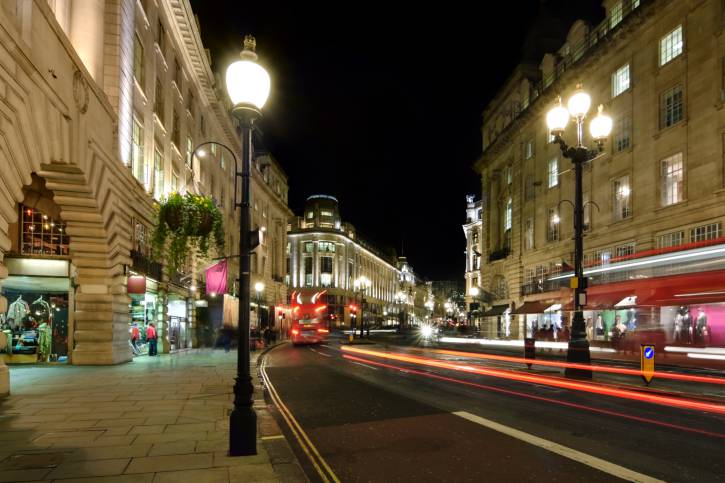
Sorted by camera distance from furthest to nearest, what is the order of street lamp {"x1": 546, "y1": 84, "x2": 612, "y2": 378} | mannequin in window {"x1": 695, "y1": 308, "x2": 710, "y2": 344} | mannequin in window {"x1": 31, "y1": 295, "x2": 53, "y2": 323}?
mannequin in window {"x1": 695, "y1": 308, "x2": 710, "y2": 344} < mannequin in window {"x1": 31, "y1": 295, "x2": 53, "y2": 323} < street lamp {"x1": 546, "y1": 84, "x2": 612, "y2": 378}

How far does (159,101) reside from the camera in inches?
1045

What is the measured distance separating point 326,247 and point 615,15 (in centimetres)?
7350

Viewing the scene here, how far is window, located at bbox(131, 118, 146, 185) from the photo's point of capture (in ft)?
72.0

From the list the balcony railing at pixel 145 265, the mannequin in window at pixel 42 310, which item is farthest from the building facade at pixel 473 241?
the mannequin in window at pixel 42 310

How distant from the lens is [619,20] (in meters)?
30.4

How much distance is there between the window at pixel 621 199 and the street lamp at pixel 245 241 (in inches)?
1074

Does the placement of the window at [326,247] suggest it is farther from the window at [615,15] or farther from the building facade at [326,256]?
the window at [615,15]

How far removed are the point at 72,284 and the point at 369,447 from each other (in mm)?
15182

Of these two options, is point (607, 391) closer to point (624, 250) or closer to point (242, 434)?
point (242, 434)

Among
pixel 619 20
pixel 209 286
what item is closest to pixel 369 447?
pixel 209 286

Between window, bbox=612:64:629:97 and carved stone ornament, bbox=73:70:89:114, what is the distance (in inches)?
1090

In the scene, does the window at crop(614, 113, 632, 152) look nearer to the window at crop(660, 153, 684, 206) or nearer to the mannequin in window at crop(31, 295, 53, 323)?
the window at crop(660, 153, 684, 206)

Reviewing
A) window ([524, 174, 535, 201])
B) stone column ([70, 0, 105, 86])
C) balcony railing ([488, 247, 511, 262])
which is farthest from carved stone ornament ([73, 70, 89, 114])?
balcony railing ([488, 247, 511, 262])

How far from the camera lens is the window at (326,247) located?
9900 centimetres
